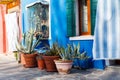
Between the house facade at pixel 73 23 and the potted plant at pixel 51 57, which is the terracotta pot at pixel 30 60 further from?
the potted plant at pixel 51 57

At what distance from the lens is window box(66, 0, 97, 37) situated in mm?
9984

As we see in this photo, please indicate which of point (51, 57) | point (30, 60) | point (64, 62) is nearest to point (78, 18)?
point (51, 57)

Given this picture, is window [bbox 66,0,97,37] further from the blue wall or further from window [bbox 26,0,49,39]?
window [bbox 26,0,49,39]

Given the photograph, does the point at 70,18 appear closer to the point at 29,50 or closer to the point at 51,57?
the point at 51,57

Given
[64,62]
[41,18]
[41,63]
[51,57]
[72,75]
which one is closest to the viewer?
[72,75]

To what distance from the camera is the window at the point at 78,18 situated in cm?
998

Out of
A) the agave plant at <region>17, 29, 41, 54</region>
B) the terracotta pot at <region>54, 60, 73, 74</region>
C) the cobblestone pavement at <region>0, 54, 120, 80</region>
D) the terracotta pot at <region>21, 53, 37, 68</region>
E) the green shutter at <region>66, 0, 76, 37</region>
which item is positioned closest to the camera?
the cobblestone pavement at <region>0, 54, 120, 80</region>

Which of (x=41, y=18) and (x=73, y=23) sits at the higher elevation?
(x=41, y=18)

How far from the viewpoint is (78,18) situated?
1028 cm

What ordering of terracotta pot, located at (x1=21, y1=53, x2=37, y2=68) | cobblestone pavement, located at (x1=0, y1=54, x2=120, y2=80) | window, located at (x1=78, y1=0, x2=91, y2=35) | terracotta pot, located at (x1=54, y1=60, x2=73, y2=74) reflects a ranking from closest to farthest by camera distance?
cobblestone pavement, located at (x1=0, y1=54, x2=120, y2=80), terracotta pot, located at (x1=54, y1=60, x2=73, y2=74), window, located at (x1=78, y1=0, x2=91, y2=35), terracotta pot, located at (x1=21, y1=53, x2=37, y2=68)

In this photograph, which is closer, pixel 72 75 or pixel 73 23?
pixel 72 75

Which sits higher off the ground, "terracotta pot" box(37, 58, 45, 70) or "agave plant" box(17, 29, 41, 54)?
"agave plant" box(17, 29, 41, 54)

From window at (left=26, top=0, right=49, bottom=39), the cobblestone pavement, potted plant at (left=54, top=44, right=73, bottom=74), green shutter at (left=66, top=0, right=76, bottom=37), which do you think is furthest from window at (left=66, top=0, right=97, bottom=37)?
window at (left=26, top=0, right=49, bottom=39)

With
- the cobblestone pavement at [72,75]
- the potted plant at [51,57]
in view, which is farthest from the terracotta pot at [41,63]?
the potted plant at [51,57]
